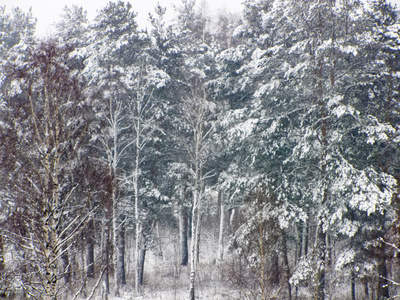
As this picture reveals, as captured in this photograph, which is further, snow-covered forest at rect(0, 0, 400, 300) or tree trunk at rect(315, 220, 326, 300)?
tree trunk at rect(315, 220, 326, 300)

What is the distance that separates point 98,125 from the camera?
15.5m

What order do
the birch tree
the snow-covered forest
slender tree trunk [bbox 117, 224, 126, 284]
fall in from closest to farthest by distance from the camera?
the birch tree
the snow-covered forest
slender tree trunk [bbox 117, 224, 126, 284]

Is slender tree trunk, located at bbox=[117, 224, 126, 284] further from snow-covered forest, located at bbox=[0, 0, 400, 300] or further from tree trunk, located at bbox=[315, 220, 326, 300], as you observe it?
tree trunk, located at bbox=[315, 220, 326, 300]

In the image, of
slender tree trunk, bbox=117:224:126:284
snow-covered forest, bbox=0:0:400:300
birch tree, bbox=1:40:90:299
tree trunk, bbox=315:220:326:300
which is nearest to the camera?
birch tree, bbox=1:40:90:299

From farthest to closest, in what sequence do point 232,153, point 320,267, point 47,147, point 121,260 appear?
point 232,153
point 121,260
point 320,267
point 47,147

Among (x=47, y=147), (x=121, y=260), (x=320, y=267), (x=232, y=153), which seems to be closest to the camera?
(x=47, y=147)

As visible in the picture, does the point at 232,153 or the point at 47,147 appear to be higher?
the point at 232,153

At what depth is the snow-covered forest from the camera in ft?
24.5

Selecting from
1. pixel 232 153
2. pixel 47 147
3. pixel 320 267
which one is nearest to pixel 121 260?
pixel 232 153

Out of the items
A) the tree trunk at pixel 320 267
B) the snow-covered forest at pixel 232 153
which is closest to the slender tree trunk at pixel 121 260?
the snow-covered forest at pixel 232 153

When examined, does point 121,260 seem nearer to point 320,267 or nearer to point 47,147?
Answer: point 320,267

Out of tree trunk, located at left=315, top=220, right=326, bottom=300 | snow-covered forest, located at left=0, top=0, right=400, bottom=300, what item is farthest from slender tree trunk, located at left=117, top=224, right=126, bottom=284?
tree trunk, located at left=315, top=220, right=326, bottom=300

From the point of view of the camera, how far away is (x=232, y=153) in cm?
1681

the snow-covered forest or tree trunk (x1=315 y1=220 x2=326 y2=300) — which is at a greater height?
the snow-covered forest
